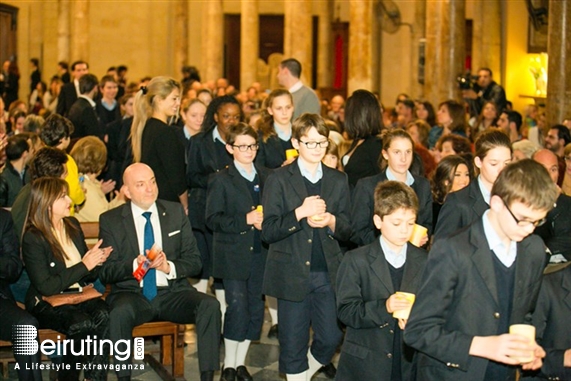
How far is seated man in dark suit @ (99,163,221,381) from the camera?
22.6 ft

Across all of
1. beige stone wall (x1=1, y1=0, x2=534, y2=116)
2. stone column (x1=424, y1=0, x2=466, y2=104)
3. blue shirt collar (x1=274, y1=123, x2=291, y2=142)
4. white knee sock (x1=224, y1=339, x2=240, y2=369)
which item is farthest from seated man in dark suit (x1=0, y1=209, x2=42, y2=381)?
beige stone wall (x1=1, y1=0, x2=534, y2=116)

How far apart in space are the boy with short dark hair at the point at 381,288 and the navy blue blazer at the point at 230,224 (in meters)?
2.05

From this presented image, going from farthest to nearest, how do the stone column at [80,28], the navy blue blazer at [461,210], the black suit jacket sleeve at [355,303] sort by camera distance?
the stone column at [80,28] < the navy blue blazer at [461,210] < the black suit jacket sleeve at [355,303]

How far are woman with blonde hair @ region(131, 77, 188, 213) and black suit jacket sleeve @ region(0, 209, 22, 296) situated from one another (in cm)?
188

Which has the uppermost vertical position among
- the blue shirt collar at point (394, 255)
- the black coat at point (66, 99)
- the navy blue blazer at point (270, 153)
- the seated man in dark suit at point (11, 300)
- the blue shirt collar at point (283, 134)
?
the black coat at point (66, 99)

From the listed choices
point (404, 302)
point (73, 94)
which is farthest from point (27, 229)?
point (73, 94)

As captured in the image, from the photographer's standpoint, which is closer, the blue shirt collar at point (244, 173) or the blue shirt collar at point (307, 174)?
the blue shirt collar at point (307, 174)

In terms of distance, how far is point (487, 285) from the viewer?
411 centimetres

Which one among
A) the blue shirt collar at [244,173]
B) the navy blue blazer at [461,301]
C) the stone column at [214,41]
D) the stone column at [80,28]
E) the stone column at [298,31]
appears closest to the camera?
the navy blue blazer at [461,301]

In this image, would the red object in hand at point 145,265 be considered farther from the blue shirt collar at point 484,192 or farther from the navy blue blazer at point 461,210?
the blue shirt collar at point 484,192

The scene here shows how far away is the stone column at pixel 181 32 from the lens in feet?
A: 86.1

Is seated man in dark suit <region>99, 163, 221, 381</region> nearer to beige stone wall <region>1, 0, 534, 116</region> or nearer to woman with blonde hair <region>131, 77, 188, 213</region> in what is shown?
woman with blonde hair <region>131, 77, 188, 213</region>

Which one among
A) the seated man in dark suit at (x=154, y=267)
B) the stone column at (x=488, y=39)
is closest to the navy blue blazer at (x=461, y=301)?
the seated man in dark suit at (x=154, y=267)

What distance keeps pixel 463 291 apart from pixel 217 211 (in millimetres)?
3595
